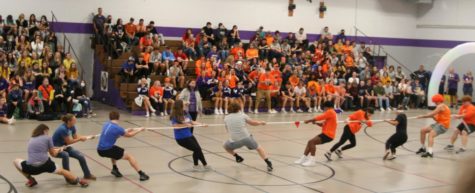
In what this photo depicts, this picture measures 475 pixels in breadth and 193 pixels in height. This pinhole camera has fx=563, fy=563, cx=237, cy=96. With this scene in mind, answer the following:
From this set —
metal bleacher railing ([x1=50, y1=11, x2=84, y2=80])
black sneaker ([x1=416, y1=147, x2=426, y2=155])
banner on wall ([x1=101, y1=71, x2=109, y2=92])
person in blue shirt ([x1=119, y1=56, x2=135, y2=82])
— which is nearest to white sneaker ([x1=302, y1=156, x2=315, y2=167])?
black sneaker ([x1=416, y1=147, x2=426, y2=155])

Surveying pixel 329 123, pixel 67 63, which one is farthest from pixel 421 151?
pixel 67 63

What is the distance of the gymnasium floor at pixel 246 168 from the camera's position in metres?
10.3

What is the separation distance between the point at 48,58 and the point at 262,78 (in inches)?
335

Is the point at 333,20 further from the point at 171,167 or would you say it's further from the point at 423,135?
the point at 171,167

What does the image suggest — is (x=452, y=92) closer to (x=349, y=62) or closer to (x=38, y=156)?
(x=349, y=62)

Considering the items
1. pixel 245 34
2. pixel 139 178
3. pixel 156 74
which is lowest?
pixel 139 178

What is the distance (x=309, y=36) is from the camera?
1220 inches

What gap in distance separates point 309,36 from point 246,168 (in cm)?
1991

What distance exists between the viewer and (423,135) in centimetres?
1458

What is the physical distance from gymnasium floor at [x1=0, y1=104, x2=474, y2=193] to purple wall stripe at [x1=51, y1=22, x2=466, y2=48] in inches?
299

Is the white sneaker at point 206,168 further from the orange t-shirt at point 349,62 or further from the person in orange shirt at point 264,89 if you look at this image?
the orange t-shirt at point 349,62

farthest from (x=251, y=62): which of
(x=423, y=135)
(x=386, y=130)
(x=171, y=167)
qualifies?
(x=171, y=167)

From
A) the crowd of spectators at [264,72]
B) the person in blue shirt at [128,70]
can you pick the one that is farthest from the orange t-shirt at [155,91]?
the person in blue shirt at [128,70]

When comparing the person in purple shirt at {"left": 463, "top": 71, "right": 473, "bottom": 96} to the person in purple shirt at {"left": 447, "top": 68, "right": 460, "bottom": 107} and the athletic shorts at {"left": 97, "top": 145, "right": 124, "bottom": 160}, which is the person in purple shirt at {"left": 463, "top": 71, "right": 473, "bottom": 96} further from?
the athletic shorts at {"left": 97, "top": 145, "right": 124, "bottom": 160}
